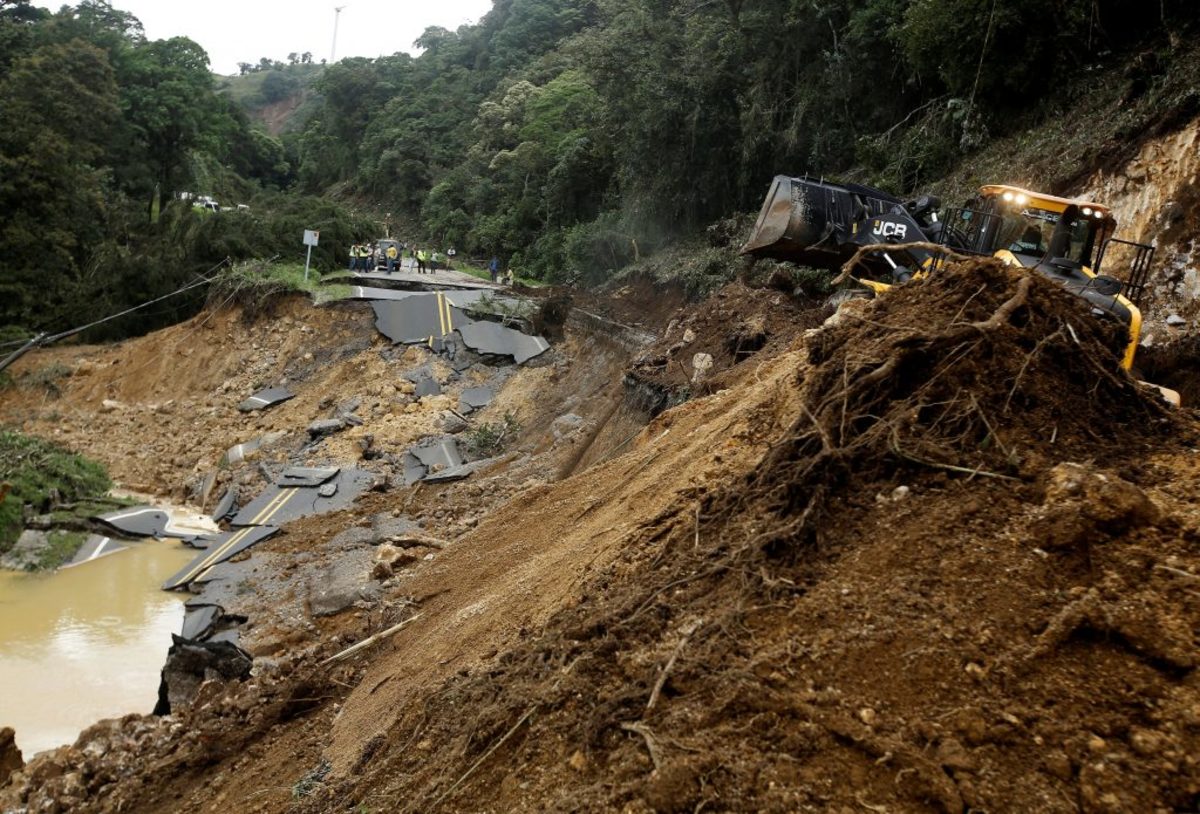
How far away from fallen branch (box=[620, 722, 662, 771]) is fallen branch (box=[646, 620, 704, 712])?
95 mm

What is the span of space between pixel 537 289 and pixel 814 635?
74.4 feet

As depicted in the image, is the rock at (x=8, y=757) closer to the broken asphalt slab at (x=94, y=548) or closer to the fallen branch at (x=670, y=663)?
the fallen branch at (x=670, y=663)

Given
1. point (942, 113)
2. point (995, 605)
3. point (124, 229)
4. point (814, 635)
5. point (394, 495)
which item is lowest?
point (394, 495)

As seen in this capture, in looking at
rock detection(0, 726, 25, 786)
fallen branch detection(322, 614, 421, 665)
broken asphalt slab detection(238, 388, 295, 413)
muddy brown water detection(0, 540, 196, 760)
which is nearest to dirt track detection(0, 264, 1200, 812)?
fallen branch detection(322, 614, 421, 665)

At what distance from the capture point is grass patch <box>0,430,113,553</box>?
16094 mm

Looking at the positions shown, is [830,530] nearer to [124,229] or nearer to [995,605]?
[995,605]

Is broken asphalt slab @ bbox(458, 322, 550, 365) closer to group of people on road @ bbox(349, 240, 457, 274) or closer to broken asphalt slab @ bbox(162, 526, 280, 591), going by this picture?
broken asphalt slab @ bbox(162, 526, 280, 591)

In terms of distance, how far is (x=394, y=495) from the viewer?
49.4 ft

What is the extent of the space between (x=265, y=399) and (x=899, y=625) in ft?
68.1

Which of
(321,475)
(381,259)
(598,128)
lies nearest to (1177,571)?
(321,475)

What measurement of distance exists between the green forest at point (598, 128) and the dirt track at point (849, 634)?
42.1 feet

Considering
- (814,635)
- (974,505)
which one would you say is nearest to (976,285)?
(974,505)

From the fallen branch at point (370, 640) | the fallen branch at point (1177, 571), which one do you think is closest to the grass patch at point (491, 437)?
the fallen branch at point (370, 640)

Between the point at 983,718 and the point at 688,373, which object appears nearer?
the point at 983,718
